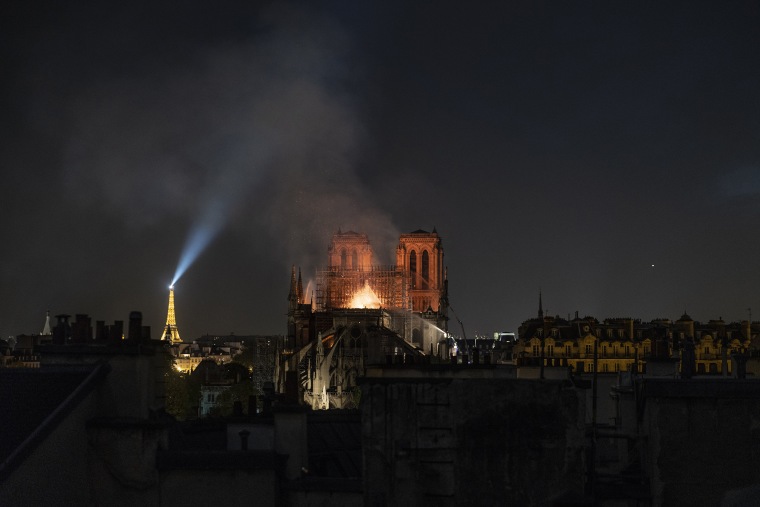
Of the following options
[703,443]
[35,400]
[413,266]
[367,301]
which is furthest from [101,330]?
[413,266]

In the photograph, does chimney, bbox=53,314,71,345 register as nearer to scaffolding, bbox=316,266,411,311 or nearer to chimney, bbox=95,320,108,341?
chimney, bbox=95,320,108,341

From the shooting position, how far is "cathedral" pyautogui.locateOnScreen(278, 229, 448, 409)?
321 ft

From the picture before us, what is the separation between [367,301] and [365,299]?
43 cm

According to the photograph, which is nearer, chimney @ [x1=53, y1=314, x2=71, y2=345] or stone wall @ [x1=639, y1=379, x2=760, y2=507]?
stone wall @ [x1=639, y1=379, x2=760, y2=507]

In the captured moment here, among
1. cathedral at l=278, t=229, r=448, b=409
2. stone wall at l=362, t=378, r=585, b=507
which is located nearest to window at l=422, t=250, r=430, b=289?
cathedral at l=278, t=229, r=448, b=409

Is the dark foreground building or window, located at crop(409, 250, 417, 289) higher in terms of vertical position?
window, located at crop(409, 250, 417, 289)

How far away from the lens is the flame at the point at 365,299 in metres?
122

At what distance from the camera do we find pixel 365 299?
12275 centimetres

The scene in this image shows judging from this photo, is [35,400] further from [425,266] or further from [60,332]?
[425,266]

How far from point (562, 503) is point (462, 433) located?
207cm

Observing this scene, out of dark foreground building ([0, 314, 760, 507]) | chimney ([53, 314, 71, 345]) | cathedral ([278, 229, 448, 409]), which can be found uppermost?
cathedral ([278, 229, 448, 409])

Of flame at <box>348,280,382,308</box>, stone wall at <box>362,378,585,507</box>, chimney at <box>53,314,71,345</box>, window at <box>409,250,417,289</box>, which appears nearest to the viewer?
stone wall at <box>362,378,585,507</box>

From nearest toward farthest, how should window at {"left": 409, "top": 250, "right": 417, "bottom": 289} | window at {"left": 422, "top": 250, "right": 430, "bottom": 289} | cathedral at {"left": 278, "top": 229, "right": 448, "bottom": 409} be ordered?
cathedral at {"left": 278, "top": 229, "right": 448, "bottom": 409} < window at {"left": 409, "top": 250, "right": 417, "bottom": 289} < window at {"left": 422, "top": 250, "right": 430, "bottom": 289}

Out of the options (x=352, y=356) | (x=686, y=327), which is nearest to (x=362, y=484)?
(x=352, y=356)
